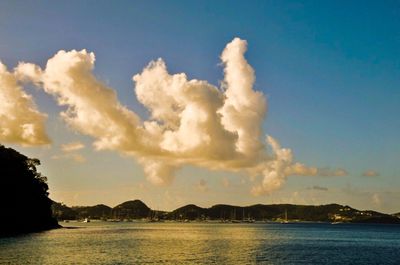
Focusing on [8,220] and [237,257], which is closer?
[237,257]

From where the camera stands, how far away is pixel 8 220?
15462 centimetres

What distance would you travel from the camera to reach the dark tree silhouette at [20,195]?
508 feet

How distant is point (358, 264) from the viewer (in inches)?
3578

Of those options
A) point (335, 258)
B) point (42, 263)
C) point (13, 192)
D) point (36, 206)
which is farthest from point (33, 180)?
point (335, 258)

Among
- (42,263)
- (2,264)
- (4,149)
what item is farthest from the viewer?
(4,149)

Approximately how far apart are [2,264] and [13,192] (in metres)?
93.4

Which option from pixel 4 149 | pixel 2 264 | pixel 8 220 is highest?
pixel 4 149

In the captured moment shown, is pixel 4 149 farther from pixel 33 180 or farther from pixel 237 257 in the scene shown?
pixel 237 257

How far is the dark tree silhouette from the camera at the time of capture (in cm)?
15482

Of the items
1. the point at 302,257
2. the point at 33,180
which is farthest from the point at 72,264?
the point at 33,180

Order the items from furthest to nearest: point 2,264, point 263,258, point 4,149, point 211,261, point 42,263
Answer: point 4,149 → point 263,258 → point 211,261 → point 42,263 → point 2,264

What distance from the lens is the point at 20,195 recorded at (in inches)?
6555

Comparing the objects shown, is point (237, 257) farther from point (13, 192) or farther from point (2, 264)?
point (13, 192)

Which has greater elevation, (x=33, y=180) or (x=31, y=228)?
(x=33, y=180)
